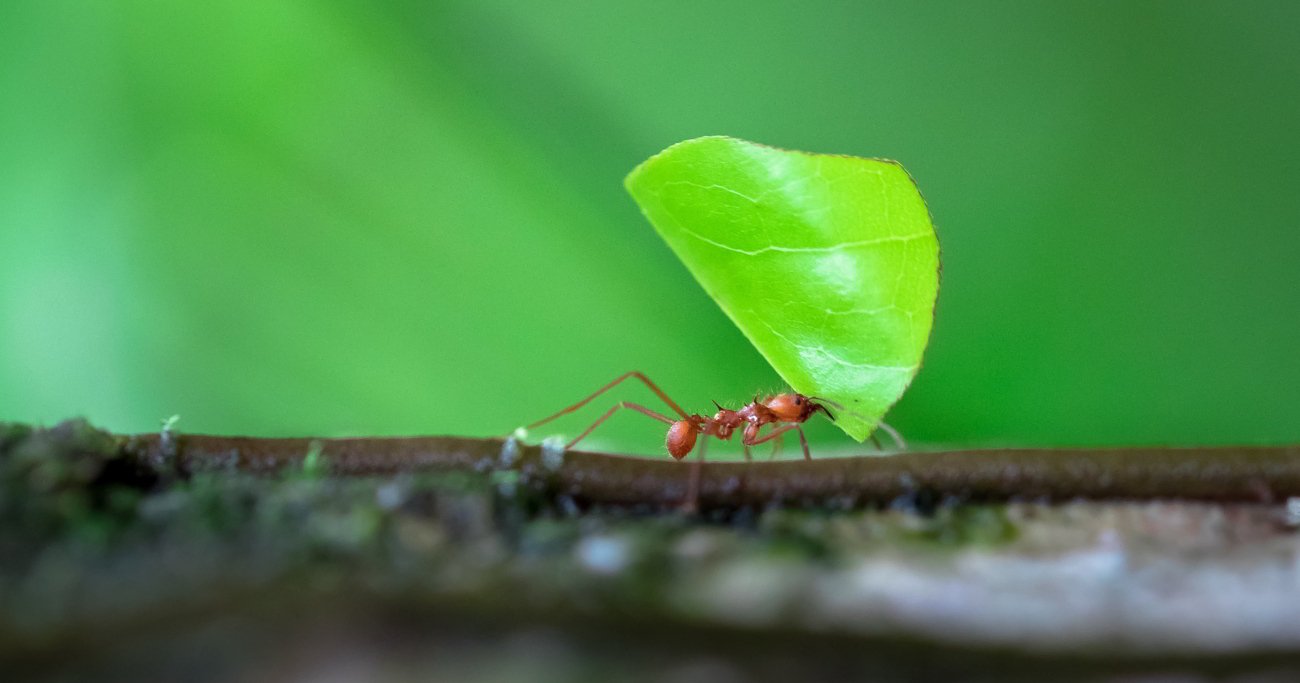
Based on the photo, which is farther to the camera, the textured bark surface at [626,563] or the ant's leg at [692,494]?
the ant's leg at [692,494]

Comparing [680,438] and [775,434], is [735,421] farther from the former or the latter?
[775,434]

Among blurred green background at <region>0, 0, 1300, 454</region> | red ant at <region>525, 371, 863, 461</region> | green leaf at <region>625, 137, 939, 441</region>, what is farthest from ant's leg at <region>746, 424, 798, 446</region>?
blurred green background at <region>0, 0, 1300, 454</region>

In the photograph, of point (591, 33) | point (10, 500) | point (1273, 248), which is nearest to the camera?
point (10, 500)

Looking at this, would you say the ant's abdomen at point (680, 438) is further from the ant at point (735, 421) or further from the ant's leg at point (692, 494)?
the ant's leg at point (692, 494)

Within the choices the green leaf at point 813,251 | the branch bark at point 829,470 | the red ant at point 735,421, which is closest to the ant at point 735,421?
the red ant at point 735,421

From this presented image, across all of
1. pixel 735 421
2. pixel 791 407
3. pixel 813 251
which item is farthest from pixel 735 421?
pixel 813 251

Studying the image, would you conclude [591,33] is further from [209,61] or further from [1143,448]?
[1143,448]

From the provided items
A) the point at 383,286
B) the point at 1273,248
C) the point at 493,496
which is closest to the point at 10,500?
the point at 493,496
